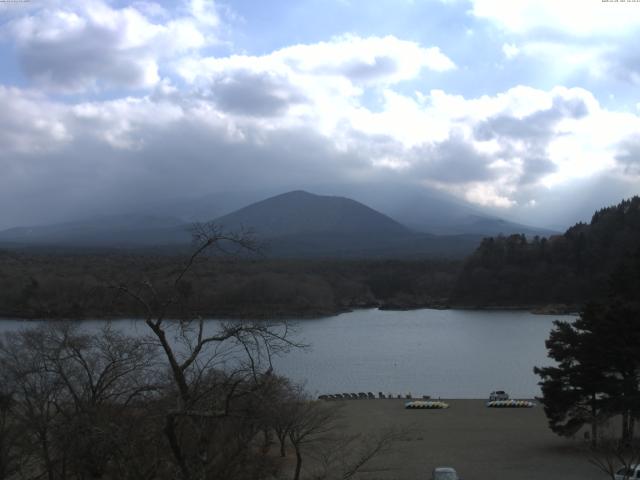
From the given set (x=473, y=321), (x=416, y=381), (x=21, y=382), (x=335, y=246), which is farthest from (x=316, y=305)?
(x=335, y=246)

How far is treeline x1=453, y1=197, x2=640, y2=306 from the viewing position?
48.0 meters

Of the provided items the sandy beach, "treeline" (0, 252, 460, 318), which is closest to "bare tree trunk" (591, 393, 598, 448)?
the sandy beach

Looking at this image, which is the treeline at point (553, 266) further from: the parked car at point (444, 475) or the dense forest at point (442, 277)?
the parked car at point (444, 475)

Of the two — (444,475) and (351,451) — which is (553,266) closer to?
(351,451)

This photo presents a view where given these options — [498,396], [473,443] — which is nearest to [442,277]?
[498,396]

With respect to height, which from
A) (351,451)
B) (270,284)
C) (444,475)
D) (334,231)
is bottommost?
(351,451)

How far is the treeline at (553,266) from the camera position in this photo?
48.0 meters

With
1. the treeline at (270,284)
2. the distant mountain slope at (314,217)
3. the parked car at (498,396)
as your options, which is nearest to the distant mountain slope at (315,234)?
the distant mountain slope at (314,217)

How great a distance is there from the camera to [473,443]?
490 inches

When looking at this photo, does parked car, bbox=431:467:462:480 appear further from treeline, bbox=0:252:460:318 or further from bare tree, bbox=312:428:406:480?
treeline, bbox=0:252:460:318

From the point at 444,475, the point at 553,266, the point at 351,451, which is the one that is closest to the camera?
the point at 444,475

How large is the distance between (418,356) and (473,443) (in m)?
13.4

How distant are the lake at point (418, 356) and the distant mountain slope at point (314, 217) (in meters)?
82.2

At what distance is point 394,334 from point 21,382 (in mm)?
26239
